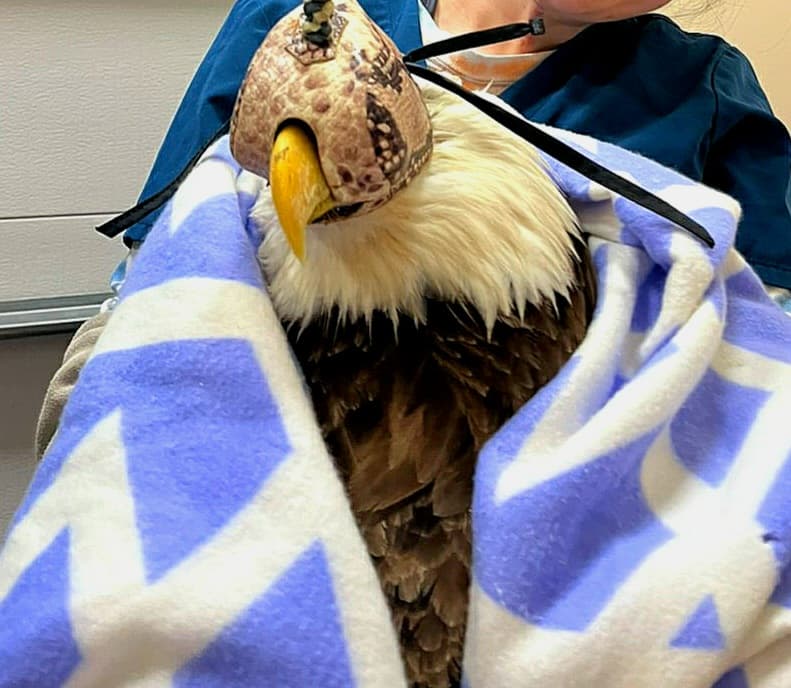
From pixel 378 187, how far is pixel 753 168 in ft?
1.38

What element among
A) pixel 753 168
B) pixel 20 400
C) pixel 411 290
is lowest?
pixel 20 400

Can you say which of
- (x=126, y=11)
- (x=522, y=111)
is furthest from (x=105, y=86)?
(x=522, y=111)

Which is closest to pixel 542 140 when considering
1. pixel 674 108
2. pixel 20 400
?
pixel 674 108

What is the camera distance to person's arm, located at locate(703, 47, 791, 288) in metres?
0.70

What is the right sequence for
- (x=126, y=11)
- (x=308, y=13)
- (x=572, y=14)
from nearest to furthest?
(x=308, y=13) < (x=572, y=14) < (x=126, y=11)

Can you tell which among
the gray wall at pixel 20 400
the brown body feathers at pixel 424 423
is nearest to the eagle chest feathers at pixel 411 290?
the brown body feathers at pixel 424 423

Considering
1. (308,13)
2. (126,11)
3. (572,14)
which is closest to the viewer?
(308,13)

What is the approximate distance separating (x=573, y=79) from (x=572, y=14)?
5 centimetres

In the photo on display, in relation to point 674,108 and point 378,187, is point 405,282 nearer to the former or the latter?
point 378,187

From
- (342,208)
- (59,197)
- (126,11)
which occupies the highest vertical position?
(342,208)

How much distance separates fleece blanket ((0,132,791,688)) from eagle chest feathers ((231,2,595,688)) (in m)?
0.02

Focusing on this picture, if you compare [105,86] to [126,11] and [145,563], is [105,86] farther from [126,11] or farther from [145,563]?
[145,563]

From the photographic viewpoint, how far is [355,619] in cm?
38

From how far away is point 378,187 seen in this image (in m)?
0.39
